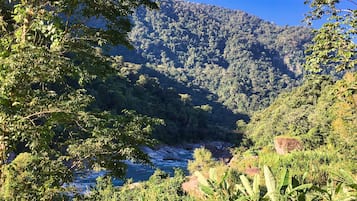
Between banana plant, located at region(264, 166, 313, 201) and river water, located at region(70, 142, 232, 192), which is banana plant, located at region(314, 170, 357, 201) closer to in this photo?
banana plant, located at region(264, 166, 313, 201)

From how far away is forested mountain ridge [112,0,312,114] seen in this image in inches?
4060

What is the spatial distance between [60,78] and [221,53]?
458 ft

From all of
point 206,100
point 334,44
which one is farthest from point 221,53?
point 334,44

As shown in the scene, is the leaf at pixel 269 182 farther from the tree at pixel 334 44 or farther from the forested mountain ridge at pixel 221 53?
the forested mountain ridge at pixel 221 53

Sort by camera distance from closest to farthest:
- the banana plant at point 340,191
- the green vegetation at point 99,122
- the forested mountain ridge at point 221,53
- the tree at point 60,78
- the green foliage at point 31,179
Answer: the banana plant at point 340,191 → the green vegetation at point 99,122 → the tree at point 60,78 → the green foliage at point 31,179 → the forested mountain ridge at point 221,53

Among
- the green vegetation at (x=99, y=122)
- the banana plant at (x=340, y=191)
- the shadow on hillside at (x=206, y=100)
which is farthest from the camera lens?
the shadow on hillside at (x=206, y=100)

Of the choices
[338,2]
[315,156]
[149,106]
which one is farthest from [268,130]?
[338,2]

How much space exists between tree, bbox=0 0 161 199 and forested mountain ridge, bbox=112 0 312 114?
3537 inches

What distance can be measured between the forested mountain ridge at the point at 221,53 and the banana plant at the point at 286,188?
9207 cm

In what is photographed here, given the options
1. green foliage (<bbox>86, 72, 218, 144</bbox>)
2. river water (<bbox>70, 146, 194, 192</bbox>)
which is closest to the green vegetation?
river water (<bbox>70, 146, 194, 192</bbox>)

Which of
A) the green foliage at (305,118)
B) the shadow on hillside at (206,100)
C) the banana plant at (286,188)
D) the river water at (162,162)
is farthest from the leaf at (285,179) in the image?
the shadow on hillside at (206,100)

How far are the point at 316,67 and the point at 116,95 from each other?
133ft

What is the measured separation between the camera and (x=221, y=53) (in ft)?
464

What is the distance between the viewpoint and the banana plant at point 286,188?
1.78 meters
